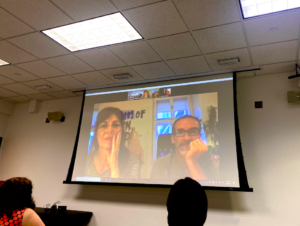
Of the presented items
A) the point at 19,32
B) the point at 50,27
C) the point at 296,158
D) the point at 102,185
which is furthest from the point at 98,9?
the point at 296,158

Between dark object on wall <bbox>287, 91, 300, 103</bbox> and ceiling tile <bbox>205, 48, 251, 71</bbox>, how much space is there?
0.69m

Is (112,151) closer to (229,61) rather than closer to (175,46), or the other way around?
(175,46)

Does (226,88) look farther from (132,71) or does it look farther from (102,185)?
(102,185)

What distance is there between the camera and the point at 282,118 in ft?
10.7

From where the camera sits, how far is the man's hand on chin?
3342 mm

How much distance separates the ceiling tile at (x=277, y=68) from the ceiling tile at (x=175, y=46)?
1.03 meters

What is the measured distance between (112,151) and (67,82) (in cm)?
143

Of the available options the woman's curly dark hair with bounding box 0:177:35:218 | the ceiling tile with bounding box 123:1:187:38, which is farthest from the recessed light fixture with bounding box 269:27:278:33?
the woman's curly dark hair with bounding box 0:177:35:218

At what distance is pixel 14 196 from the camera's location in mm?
1746

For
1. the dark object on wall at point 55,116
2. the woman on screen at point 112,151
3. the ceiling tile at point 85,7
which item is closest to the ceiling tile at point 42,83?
the dark object on wall at point 55,116

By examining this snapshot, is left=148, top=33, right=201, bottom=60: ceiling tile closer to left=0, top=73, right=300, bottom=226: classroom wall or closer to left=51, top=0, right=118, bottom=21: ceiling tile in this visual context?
left=51, top=0, right=118, bottom=21: ceiling tile

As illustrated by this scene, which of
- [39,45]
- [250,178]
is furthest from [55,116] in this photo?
[250,178]

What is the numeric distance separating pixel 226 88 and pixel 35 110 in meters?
3.89

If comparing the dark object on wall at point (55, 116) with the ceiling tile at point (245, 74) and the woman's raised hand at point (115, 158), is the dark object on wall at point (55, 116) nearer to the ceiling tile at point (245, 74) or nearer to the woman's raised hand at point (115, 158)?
the woman's raised hand at point (115, 158)
